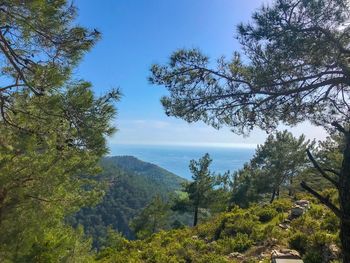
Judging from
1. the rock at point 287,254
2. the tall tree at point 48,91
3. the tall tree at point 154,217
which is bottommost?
the tall tree at point 154,217

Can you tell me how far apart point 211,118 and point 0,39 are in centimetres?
301

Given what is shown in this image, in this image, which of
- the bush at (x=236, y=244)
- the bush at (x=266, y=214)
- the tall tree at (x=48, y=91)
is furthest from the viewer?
the bush at (x=266, y=214)

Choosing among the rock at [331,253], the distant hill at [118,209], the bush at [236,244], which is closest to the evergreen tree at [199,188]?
the bush at [236,244]

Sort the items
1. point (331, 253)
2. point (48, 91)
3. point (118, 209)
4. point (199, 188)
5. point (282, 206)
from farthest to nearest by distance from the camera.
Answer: point (118, 209), point (199, 188), point (282, 206), point (331, 253), point (48, 91)

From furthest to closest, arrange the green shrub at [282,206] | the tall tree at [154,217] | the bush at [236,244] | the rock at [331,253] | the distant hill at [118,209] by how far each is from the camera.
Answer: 1. the distant hill at [118,209]
2. the tall tree at [154,217]
3. the green shrub at [282,206]
4. the bush at [236,244]
5. the rock at [331,253]

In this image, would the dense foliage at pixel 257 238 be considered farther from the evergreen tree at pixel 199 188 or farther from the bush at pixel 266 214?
the evergreen tree at pixel 199 188

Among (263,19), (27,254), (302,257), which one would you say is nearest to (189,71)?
(263,19)

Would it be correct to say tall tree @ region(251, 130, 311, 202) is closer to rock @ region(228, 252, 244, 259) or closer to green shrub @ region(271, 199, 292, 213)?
green shrub @ region(271, 199, 292, 213)

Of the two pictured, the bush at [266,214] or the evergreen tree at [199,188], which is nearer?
the bush at [266,214]

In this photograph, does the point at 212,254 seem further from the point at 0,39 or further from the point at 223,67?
the point at 0,39

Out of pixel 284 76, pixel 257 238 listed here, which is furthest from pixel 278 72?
pixel 257 238

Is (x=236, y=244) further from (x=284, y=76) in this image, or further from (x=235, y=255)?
(x=284, y=76)

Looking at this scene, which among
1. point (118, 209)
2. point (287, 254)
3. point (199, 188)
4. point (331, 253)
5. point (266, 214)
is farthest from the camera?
point (118, 209)

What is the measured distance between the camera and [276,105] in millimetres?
4855
